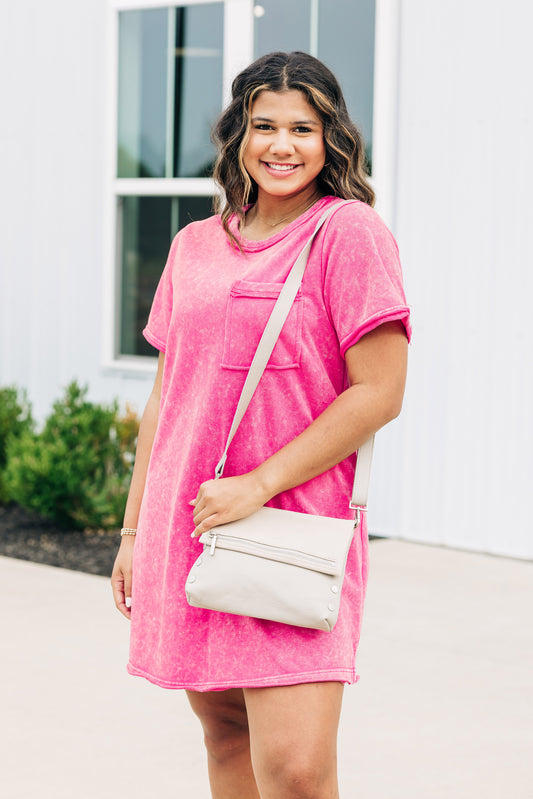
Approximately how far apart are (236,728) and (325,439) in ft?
2.29

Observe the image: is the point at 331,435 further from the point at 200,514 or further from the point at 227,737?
the point at 227,737

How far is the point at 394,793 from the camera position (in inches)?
121

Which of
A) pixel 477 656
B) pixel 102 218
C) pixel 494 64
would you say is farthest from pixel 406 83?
pixel 477 656

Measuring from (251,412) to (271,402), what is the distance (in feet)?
0.14

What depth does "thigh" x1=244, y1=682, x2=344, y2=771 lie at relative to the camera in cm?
190

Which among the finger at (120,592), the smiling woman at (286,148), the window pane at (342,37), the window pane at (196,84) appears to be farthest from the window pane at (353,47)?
the finger at (120,592)

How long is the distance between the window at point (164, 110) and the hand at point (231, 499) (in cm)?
522

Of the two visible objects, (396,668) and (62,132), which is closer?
(396,668)

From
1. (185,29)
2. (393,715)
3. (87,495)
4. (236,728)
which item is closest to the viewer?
(236,728)

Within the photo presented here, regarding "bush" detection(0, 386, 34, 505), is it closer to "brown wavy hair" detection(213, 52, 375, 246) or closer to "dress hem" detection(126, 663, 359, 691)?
"brown wavy hair" detection(213, 52, 375, 246)

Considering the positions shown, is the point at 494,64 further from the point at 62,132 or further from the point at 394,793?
the point at 394,793

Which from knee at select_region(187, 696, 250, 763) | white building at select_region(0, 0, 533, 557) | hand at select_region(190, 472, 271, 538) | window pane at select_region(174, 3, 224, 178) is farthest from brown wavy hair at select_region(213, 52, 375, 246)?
window pane at select_region(174, 3, 224, 178)

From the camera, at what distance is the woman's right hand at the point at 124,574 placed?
7.63 feet

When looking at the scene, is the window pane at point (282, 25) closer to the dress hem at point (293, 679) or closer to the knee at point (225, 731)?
the knee at point (225, 731)
